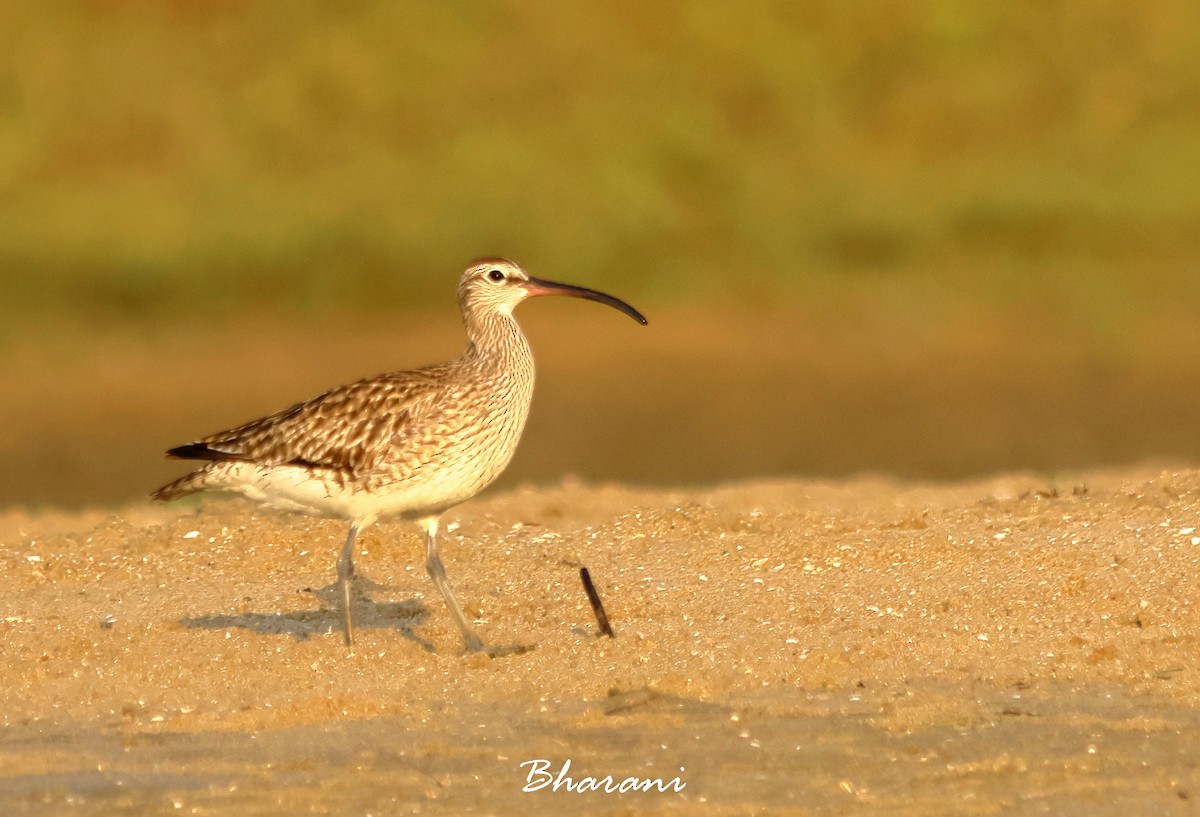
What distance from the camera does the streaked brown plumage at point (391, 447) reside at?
11508mm

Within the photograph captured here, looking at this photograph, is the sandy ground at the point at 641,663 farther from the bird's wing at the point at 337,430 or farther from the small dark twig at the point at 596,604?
the bird's wing at the point at 337,430

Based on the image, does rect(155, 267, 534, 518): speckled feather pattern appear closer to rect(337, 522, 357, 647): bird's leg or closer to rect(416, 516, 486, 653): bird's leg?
rect(337, 522, 357, 647): bird's leg

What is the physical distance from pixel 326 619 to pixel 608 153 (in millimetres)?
16362

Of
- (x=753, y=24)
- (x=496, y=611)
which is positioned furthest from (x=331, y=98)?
(x=496, y=611)

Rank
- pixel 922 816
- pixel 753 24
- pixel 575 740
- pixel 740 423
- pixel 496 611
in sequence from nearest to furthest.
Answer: pixel 922 816, pixel 575 740, pixel 496 611, pixel 740 423, pixel 753 24

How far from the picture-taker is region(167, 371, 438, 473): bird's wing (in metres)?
11.6

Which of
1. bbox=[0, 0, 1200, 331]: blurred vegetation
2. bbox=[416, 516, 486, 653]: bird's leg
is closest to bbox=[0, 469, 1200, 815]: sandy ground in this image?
bbox=[416, 516, 486, 653]: bird's leg

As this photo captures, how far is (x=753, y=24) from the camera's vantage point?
29.4 meters

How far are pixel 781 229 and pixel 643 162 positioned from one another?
1.73m

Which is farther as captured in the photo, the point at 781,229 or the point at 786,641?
the point at 781,229

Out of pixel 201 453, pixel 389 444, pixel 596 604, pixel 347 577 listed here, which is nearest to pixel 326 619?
pixel 347 577

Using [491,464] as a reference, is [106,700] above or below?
below

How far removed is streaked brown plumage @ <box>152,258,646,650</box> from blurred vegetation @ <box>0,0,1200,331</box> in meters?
14.8

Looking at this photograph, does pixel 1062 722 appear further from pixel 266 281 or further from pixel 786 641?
pixel 266 281
